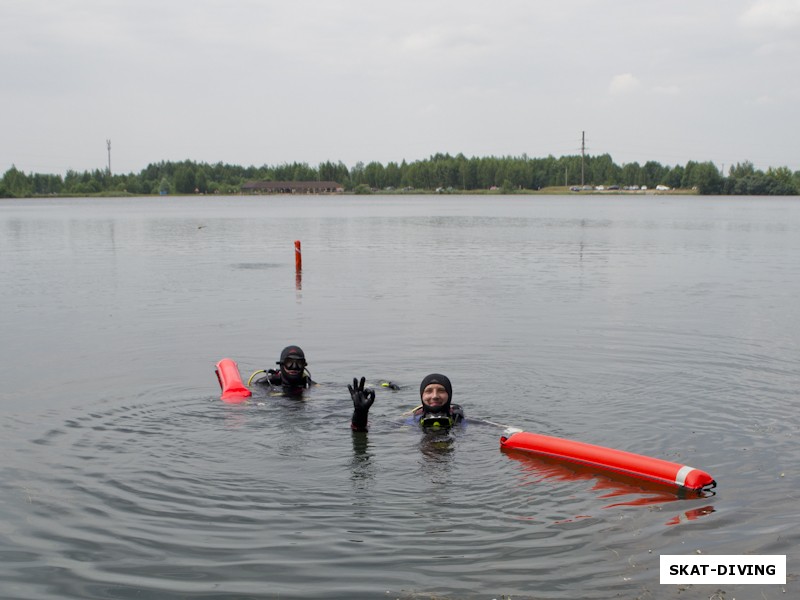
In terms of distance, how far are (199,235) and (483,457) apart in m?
47.4

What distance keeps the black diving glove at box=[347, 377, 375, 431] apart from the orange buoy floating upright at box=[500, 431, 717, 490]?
5.74 ft

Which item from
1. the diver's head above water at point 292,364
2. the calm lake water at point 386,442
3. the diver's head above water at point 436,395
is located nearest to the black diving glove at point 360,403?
the calm lake water at point 386,442

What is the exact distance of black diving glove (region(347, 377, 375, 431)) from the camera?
424 inches

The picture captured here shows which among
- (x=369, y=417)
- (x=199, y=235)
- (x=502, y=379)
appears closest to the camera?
(x=369, y=417)

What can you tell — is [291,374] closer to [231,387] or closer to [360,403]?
[231,387]

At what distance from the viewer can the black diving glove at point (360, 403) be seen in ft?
35.3

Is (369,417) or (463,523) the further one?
(369,417)

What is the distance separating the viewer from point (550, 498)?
29.7 ft

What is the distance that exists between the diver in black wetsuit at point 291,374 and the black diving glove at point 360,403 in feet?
6.94

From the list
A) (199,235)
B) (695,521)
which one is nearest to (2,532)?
(695,521)

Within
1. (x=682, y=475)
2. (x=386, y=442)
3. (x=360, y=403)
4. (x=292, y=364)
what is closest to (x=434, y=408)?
(x=386, y=442)

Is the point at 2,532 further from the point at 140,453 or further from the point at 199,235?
the point at 199,235

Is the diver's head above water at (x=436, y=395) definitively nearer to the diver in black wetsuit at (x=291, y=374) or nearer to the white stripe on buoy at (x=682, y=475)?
the diver in black wetsuit at (x=291, y=374)

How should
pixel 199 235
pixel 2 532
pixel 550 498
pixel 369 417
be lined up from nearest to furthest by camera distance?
pixel 2 532 → pixel 550 498 → pixel 369 417 → pixel 199 235
